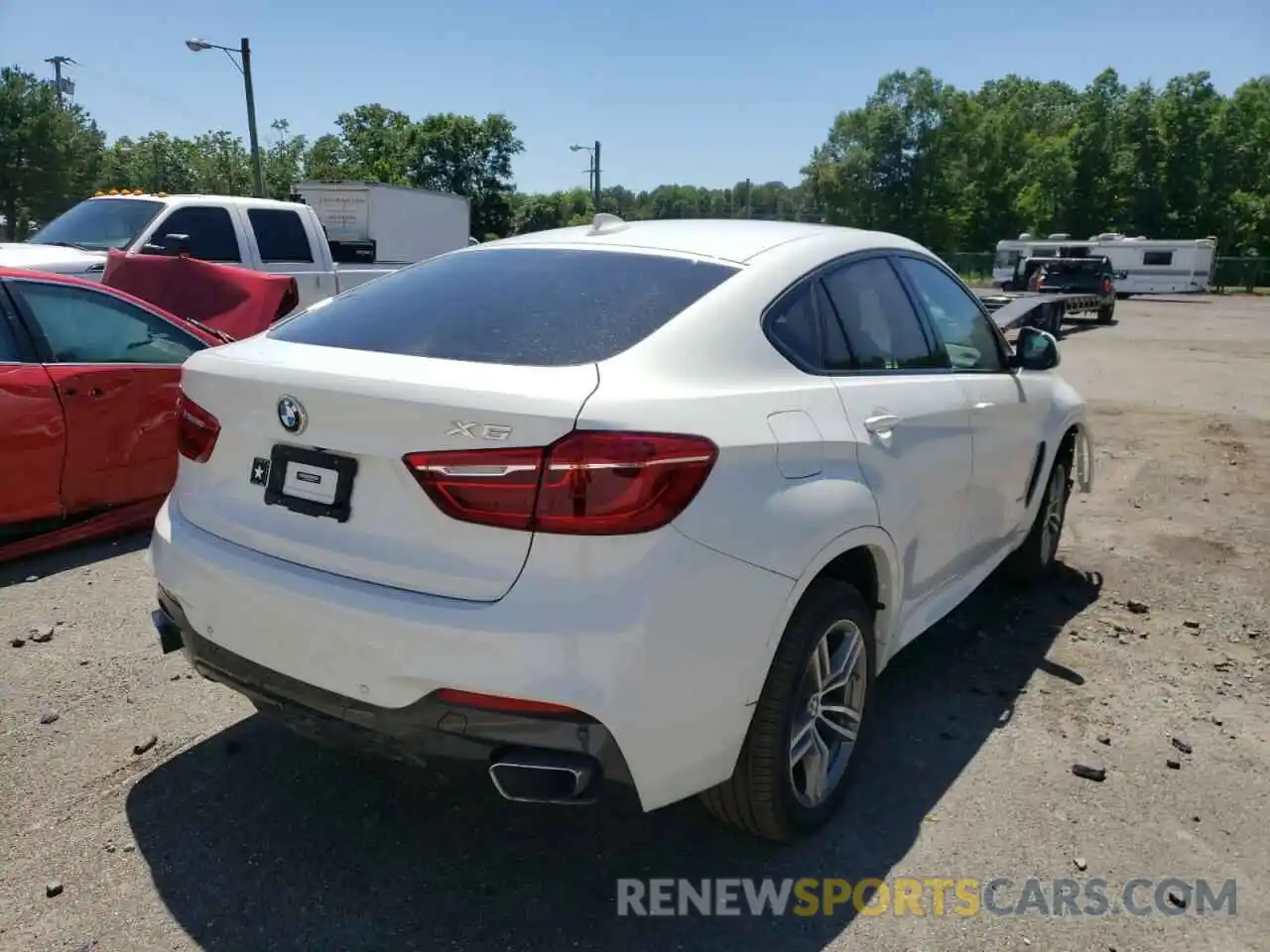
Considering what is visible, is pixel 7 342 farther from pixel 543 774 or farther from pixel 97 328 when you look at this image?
pixel 543 774

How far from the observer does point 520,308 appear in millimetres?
2779

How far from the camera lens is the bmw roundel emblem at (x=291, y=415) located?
2432 millimetres

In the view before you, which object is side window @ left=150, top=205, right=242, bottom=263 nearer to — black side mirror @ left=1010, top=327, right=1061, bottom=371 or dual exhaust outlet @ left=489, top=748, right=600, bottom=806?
black side mirror @ left=1010, top=327, right=1061, bottom=371

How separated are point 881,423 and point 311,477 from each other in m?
1.69

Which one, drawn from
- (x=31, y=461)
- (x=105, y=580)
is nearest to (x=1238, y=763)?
(x=105, y=580)

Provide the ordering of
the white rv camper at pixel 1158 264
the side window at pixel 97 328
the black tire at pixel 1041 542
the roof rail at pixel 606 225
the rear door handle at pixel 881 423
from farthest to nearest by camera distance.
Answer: the white rv camper at pixel 1158 264, the side window at pixel 97 328, the black tire at pixel 1041 542, the roof rail at pixel 606 225, the rear door handle at pixel 881 423

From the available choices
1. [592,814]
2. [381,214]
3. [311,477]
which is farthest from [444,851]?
[381,214]

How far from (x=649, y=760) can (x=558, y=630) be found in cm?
40

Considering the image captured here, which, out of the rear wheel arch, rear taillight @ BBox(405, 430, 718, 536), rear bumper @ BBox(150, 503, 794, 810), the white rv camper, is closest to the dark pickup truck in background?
the white rv camper

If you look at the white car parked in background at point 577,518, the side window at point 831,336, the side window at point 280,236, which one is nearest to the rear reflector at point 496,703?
the white car parked in background at point 577,518

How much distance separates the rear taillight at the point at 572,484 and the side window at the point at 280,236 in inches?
364

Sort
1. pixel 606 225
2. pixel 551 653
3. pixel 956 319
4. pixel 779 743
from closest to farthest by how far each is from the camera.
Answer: pixel 551 653, pixel 779 743, pixel 606 225, pixel 956 319

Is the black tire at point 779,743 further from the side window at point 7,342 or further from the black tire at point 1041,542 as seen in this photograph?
the side window at point 7,342

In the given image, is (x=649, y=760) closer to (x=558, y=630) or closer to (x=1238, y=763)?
(x=558, y=630)
